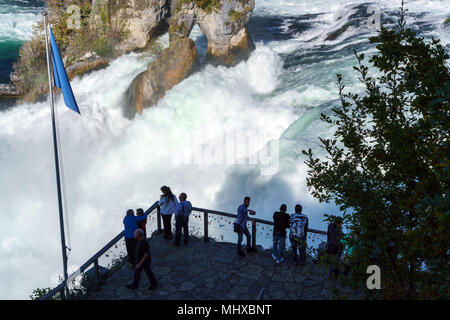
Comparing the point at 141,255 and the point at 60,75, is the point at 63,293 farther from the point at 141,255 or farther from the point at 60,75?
the point at 60,75

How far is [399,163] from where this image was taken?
6066mm

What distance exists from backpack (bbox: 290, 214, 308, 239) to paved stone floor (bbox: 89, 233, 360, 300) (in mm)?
786

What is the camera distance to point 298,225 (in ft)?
31.5

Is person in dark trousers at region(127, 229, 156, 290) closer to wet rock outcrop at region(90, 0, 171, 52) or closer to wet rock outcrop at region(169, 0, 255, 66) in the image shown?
wet rock outcrop at region(169, 0, 255, 66)

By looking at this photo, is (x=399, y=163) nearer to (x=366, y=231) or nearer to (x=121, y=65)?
(x=366, y=231)

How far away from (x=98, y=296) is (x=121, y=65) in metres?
18.3

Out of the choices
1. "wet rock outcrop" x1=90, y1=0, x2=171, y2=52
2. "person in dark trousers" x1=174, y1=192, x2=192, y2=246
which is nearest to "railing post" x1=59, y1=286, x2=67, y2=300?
"person in dark trousers" x1=174, y1=192, x2=192, y2=246

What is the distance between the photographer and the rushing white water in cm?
1555

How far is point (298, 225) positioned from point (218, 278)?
206 cm

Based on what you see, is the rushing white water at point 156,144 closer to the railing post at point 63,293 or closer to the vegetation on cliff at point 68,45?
the vegetation on cliff at point 68,45

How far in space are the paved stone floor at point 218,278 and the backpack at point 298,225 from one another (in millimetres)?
786

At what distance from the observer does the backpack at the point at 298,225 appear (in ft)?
31.5

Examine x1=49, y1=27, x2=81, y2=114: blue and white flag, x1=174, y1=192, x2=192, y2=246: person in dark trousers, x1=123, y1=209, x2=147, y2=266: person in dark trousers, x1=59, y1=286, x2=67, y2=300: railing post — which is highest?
x1=49, y1=27, x2=81, y2=114: blue and white flag

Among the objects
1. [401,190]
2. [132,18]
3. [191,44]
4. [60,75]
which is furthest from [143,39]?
[401,190]
